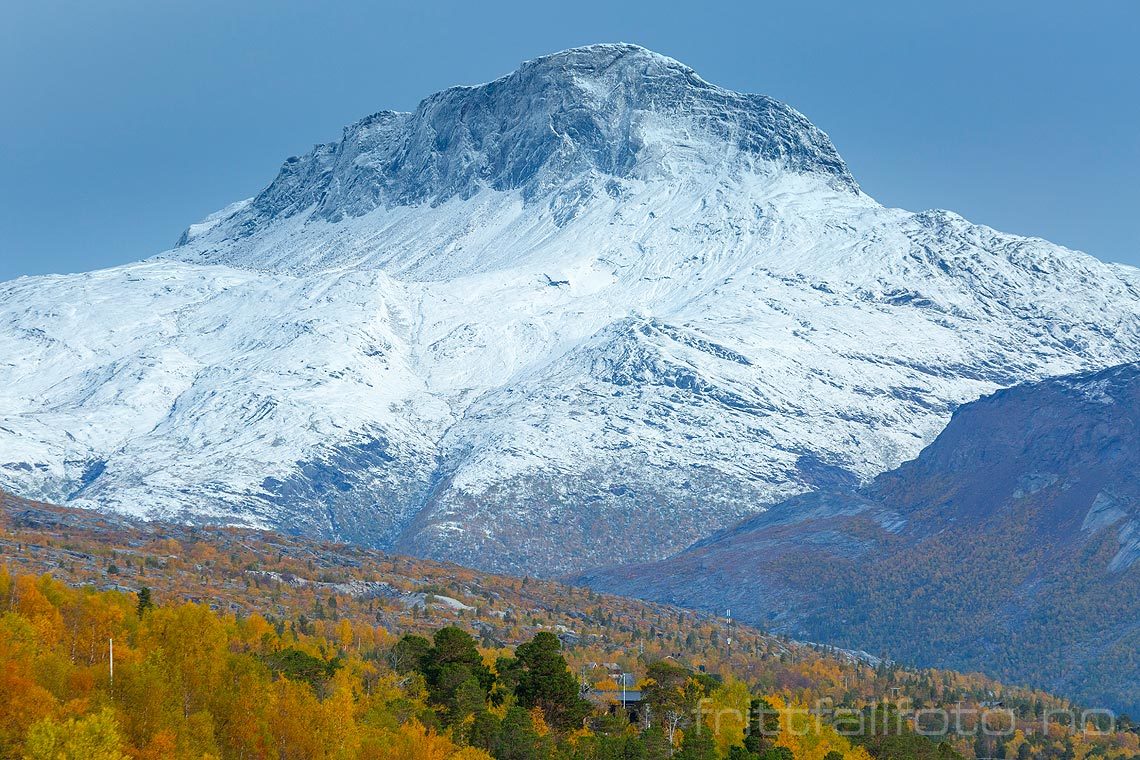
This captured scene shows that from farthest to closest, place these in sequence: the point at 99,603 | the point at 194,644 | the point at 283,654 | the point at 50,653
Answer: the point at 283,654 < the point at 99,603 < the point at 194,644 < the point at 50,653

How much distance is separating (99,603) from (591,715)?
50625 millimetres

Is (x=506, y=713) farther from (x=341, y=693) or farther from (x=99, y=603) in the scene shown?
(x=99, y=603)

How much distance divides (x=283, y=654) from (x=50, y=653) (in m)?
38.9

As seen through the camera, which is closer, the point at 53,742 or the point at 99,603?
the point at 53,742

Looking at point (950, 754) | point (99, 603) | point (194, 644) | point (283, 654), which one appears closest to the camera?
point (194, 644)

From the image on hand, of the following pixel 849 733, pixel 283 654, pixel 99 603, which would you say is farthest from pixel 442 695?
pixel 849 733

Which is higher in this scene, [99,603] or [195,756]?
[99,603]

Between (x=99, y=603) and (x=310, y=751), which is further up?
(x=99, y=603)

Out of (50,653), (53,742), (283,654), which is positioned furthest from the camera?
(283,654)

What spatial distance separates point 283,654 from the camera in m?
175

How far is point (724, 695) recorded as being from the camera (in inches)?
7726

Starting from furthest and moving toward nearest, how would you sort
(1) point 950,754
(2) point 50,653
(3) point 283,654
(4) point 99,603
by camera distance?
(1) point 950,754, (3) point 283,654, (4) point 99,603, (2) point 50,653

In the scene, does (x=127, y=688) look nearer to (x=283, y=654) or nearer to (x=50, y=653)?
(x=50, y=653)

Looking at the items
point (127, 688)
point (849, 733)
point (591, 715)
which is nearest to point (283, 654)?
point (591, 715)
